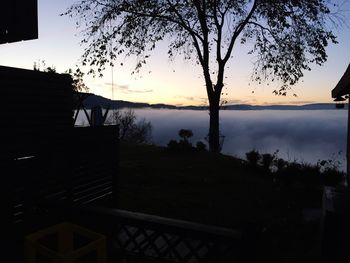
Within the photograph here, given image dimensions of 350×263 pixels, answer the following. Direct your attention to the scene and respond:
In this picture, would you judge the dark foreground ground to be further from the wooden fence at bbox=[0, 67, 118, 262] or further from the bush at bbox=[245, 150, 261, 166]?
the wooden fence at bbox=[0, 67, 118, 262]

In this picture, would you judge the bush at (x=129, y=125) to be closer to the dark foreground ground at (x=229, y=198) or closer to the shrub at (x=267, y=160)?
the dark foreground ground at (x=229, y=198)

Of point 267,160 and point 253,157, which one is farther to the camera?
point 253,157

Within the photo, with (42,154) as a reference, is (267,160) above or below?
below

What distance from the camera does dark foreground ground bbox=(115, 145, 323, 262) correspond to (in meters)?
8.29

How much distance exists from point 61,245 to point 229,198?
7.75 m

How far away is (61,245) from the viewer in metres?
4.69

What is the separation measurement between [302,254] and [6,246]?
526 cm

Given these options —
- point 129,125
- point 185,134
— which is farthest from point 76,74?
point 129,125

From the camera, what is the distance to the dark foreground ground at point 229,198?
8.29 m

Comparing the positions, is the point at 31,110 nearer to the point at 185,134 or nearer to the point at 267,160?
the point at 267,160

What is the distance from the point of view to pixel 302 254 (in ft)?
24.0

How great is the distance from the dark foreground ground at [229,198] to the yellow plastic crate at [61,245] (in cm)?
324

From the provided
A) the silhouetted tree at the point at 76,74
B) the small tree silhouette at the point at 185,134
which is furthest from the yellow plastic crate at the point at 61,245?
the silhouetted tree at the point at 76,74

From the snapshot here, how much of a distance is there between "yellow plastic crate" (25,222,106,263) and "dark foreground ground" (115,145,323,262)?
3239 mm
